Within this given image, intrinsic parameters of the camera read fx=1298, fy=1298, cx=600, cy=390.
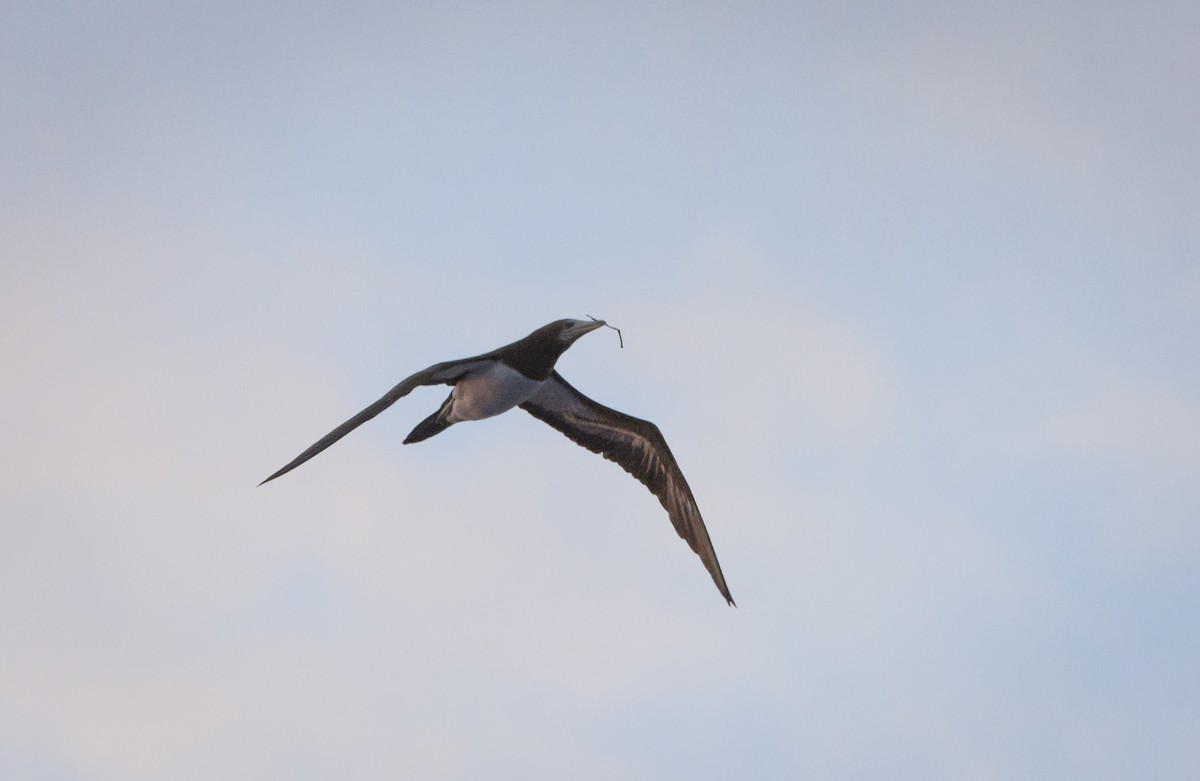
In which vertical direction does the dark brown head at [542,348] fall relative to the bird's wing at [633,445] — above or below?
above

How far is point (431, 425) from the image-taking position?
22812mm

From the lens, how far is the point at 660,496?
25.0m

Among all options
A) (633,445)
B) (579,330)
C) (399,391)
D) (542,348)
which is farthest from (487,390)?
(633,445)

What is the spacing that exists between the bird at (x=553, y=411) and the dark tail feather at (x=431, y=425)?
12mm

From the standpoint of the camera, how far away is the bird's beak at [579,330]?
21172mm

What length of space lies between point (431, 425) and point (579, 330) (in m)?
3.37

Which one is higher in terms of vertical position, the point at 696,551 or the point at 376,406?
the point at 376,406

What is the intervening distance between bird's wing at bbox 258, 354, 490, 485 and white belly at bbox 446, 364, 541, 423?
0.21 m

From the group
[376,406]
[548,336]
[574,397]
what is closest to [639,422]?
[574,397]

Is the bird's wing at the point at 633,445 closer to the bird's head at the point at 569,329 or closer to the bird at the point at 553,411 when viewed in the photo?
the bird at the point at 553,411

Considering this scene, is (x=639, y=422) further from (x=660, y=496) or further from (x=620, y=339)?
(x=620, y=339)

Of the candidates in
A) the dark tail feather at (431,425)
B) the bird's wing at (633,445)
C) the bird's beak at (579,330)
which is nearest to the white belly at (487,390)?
the dark tail feather at (431,425)

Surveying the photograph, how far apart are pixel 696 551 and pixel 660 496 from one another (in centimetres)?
132

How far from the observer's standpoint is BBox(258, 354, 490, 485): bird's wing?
680 inches
